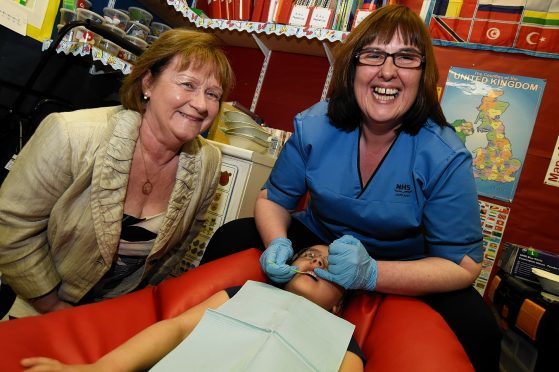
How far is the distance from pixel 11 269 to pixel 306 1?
2.23 meters

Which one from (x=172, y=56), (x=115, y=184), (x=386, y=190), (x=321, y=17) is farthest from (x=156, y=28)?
(x=386, y=190)

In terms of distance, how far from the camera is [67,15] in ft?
6.77

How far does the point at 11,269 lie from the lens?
1.16 meters

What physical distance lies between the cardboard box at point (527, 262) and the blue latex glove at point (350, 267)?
53.2 inches

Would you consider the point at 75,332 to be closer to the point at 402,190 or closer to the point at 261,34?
the point at 402,190

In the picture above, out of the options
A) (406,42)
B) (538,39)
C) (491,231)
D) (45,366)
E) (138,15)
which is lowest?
(45,366)

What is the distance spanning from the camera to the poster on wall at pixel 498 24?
229 cm

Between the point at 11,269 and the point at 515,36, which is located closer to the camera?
the point at 11,269

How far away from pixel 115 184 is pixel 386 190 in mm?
895

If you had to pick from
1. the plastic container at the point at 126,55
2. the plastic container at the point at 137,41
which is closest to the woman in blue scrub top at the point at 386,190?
the plastic container at the point at 126,55

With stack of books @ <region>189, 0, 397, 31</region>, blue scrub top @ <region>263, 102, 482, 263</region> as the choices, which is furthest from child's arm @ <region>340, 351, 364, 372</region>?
stack of books @ <region>189, 0, 397, 31</region>

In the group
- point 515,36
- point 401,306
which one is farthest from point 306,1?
point 401,306

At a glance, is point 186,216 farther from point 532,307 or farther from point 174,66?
point 532,307

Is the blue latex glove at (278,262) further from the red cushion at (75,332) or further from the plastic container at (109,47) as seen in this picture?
the plastic container at (109,47)
